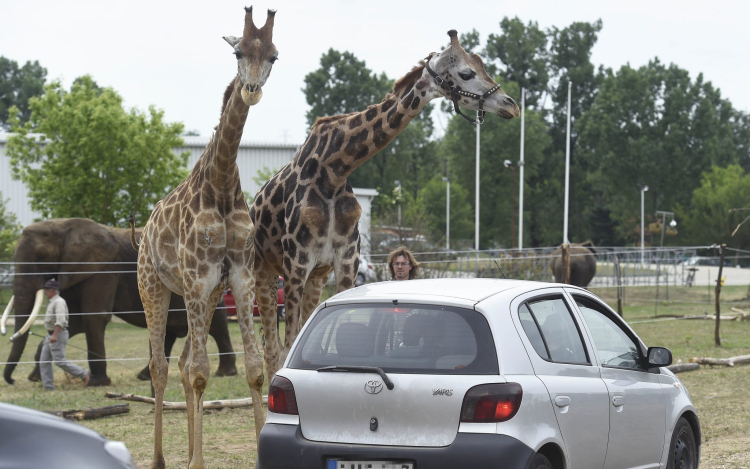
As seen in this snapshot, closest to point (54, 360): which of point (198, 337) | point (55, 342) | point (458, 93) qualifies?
point (55, 342)

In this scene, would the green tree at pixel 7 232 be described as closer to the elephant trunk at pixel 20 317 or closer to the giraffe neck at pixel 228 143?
the elephant trunk at pixel 20 317

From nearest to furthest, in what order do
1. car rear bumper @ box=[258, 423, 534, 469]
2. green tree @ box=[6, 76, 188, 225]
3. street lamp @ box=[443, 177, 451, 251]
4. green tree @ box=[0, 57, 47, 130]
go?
car rear bumper @ box=[258, 423, 534, 469] → green tree @ box=[6, 76, 188, 225] → street lamp @ box=[443, 177, 451, 251] → green tree @ box=[0, 57, 47, 130]

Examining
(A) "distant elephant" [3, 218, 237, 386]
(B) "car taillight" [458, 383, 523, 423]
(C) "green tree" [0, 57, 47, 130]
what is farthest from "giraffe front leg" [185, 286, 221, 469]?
(C) "green tree" [0, 57, 47, 130]

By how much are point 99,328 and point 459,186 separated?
1938 inches

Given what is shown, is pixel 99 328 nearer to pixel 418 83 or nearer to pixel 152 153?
pixel 418 83

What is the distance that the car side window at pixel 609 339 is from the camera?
20.6 feet

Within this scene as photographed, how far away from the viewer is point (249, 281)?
8102 millimetres

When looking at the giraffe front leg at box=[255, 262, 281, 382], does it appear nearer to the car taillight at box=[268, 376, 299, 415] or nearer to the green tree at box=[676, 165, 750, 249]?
the car taillight at box=[268, 376, 299, 415]

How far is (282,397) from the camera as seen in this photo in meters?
5.38

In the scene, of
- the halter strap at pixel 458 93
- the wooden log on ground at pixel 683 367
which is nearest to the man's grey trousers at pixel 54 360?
the halter strap at pixel 458 93

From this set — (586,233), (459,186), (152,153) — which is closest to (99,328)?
(152,153)

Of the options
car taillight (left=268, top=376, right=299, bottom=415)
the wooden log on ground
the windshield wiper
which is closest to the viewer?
the windshield wiper

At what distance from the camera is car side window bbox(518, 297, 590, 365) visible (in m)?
5.47

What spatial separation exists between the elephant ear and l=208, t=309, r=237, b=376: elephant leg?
1860mm
